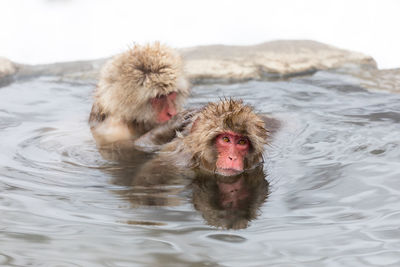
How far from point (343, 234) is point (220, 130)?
1.37 meters

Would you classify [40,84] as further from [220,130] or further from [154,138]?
[220,130]

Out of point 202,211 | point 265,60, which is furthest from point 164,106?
point 265,60

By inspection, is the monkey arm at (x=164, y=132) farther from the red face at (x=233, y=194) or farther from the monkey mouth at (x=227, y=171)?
the red face at (x=233, y=194)

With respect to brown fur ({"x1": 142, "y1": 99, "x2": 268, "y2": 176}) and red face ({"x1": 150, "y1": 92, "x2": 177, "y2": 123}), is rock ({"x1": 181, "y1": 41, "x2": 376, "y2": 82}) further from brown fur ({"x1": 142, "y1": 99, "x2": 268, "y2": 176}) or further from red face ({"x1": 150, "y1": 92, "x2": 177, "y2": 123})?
brown fur ({"x1": 142, "y1": 99, "x2": 268, "y2": 176})

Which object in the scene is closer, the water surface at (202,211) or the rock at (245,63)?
the water surface at (202,211)

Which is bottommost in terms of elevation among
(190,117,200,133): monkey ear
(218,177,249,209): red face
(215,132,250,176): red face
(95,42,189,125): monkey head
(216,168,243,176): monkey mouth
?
→ (218,177,249,209): red face

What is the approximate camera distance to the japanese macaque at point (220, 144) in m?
3.69

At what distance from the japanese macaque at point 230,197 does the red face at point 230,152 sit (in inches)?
2.6

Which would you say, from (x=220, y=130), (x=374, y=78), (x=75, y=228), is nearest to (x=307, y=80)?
(x=374, y=78)

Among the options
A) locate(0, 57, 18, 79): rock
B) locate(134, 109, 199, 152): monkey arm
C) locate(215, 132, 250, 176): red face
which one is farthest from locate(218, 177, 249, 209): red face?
locate(0, 57, 18, 79): rock

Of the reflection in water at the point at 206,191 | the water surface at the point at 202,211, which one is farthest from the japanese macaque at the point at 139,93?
the reflection in water at the point at 206,191

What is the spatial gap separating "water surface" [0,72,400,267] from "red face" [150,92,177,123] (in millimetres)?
622

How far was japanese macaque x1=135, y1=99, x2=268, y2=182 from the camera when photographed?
3691 mm

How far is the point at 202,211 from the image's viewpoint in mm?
2934
